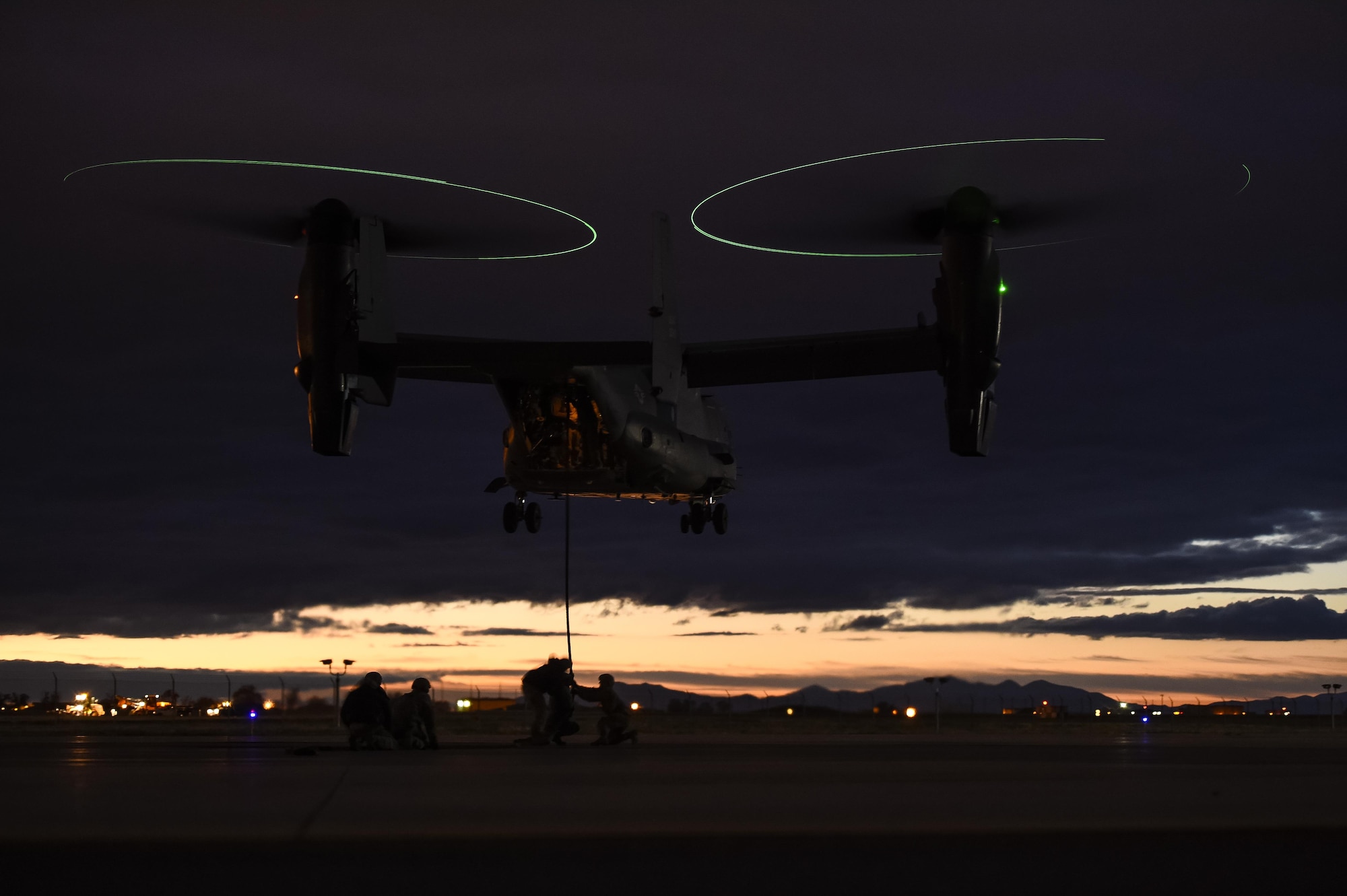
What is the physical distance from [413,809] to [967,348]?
487 inches

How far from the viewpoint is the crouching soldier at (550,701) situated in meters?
22.1

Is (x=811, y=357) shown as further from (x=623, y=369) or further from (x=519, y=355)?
(x=519, y=355)

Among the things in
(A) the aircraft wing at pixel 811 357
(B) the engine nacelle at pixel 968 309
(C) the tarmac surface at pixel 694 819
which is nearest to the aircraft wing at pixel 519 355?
(A) the aircraft wing at pixel 811 357

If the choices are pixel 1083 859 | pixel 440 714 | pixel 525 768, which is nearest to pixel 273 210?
pixel 525 768

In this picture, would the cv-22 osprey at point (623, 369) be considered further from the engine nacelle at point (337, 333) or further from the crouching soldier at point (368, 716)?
the crouching soldier at point (368, 716)

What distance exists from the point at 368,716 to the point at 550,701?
369 cm

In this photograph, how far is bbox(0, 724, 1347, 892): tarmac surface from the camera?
23.1 feet

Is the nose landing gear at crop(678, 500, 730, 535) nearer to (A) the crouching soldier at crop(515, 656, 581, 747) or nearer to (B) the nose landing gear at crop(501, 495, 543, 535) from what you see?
(B) the nose landing gear at crop(501, 495, 543, 535)

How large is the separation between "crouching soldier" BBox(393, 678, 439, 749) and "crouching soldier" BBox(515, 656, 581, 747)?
2240 millimetres

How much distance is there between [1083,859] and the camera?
732 cm

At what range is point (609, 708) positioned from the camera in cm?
2192

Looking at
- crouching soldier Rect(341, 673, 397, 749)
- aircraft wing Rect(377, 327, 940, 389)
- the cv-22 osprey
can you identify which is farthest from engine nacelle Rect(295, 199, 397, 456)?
crouching soldier Rect(341, 673, 397, 749)

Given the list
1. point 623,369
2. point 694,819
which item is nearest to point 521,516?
point 623,369

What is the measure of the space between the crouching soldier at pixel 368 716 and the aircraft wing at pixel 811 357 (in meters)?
9.64
